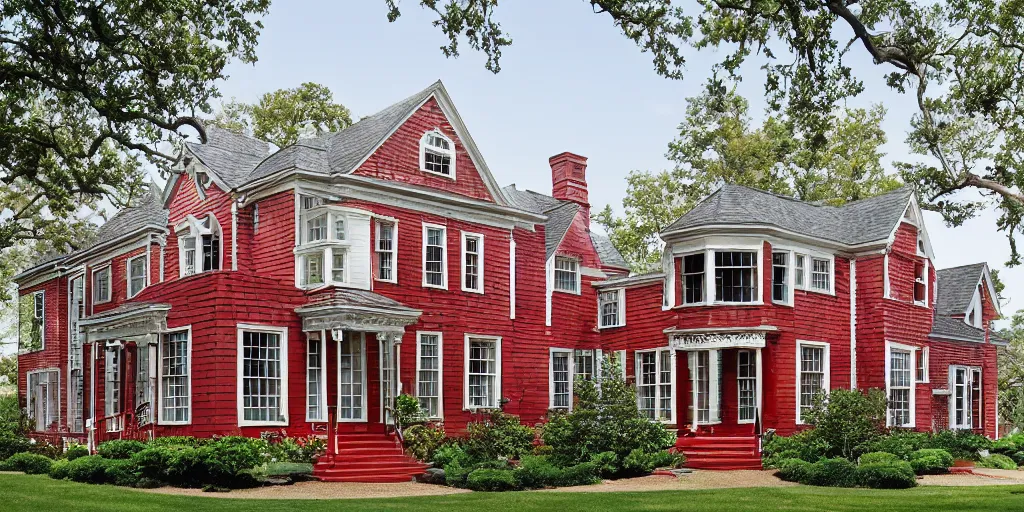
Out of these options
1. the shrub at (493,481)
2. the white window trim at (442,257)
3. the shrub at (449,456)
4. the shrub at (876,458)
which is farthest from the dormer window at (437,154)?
the shrub at (876,458)

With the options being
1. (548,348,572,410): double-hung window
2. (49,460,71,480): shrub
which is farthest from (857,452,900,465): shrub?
(49,460,71,480): shrub

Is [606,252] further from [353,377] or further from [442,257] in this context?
[353,377]

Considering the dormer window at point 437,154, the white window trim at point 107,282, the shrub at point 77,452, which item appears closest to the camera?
the shrub at point 77,452

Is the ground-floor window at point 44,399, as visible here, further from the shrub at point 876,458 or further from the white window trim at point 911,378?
the white window trim at point 911,378

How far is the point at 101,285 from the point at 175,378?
1236cm

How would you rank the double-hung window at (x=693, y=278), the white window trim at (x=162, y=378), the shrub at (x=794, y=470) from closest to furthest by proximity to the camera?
the shrub at (x=794, y=470) < the white window trim at (x=162, y=378) < the double-hung window at (x=693, y=278)

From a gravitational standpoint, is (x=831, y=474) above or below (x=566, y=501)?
below

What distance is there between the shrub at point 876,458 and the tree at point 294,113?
2903 centimetres

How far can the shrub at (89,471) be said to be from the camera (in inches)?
827

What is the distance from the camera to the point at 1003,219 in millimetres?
34312

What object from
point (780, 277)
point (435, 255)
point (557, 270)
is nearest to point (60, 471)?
point (435, 255)

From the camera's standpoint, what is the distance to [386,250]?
27.7 meters

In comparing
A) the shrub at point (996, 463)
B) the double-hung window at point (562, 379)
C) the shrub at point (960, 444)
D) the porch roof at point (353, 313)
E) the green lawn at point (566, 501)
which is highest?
the porch roof at point (353, 313)

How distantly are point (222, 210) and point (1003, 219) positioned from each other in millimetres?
24653
